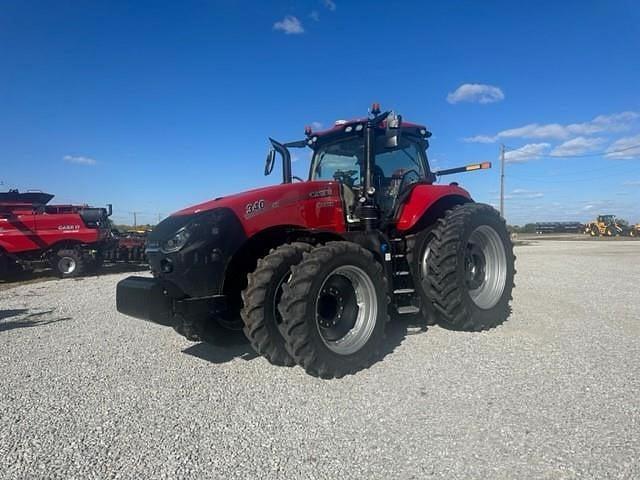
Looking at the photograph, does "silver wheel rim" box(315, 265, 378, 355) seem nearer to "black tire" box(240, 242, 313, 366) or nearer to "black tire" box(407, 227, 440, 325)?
"black tire" box(240, 242, 313, 366)

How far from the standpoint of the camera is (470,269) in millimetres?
5789

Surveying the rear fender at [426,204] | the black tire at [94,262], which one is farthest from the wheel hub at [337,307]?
the black tire at [94,262]

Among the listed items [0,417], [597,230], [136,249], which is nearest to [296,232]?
[0,417]

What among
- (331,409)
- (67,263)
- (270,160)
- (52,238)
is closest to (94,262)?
(67,263)

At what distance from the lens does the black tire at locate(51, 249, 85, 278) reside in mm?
12758

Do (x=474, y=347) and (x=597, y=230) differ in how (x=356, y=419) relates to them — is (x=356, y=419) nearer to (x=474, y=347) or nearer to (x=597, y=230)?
(x=474, y=347)

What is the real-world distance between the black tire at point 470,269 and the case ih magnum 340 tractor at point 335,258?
1cm

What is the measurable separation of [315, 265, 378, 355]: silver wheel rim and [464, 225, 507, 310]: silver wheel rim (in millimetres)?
1939

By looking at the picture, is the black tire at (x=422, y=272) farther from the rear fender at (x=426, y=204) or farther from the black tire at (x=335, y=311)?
the black tire at (x=335, y=311)

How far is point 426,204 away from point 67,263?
11.5m

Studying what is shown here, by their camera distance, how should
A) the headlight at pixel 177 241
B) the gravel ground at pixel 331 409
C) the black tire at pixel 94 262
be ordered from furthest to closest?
the black tire at pixel 94 262
the headlight at pixel 177 241
the gravel ground at pixel 331 409

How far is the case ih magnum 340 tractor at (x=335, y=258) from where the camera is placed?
12.7ft

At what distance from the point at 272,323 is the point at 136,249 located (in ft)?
37.9

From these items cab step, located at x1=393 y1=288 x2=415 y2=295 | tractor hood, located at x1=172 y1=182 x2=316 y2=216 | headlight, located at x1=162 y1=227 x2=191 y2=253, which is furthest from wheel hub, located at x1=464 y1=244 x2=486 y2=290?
headlight, located at x1=162 y1=227 x2=191 y2=253
